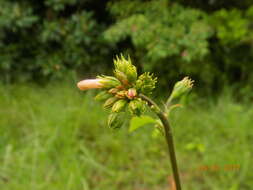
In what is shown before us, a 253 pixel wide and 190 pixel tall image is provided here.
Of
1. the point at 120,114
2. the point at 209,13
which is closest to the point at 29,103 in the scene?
the point at 209,13

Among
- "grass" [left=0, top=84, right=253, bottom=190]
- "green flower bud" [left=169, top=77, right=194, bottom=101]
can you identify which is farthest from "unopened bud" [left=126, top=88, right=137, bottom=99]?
"grass" [left=0, top=84, right=253, bottom=190]

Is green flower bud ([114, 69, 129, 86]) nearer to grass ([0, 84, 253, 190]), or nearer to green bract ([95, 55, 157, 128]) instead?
green bract ([95, 55, 157, 128])

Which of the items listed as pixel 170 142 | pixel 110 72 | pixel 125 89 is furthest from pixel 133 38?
pixel 170 142

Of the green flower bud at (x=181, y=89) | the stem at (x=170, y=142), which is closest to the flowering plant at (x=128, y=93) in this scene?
the stem at (x=170, y=142)

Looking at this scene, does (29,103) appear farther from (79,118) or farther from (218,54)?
(218,54)

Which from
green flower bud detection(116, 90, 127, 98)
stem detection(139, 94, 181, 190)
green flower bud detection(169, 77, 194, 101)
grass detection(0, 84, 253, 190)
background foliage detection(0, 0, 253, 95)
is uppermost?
background foliage detection(0, 0, 253, 95)

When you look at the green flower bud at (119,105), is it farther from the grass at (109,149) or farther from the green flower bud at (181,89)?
the grass at (109,149)

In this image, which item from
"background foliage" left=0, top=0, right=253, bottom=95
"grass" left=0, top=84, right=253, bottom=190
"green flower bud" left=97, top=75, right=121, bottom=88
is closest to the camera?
"green flower bud" left=97, top=75, right=121, bottom=88
